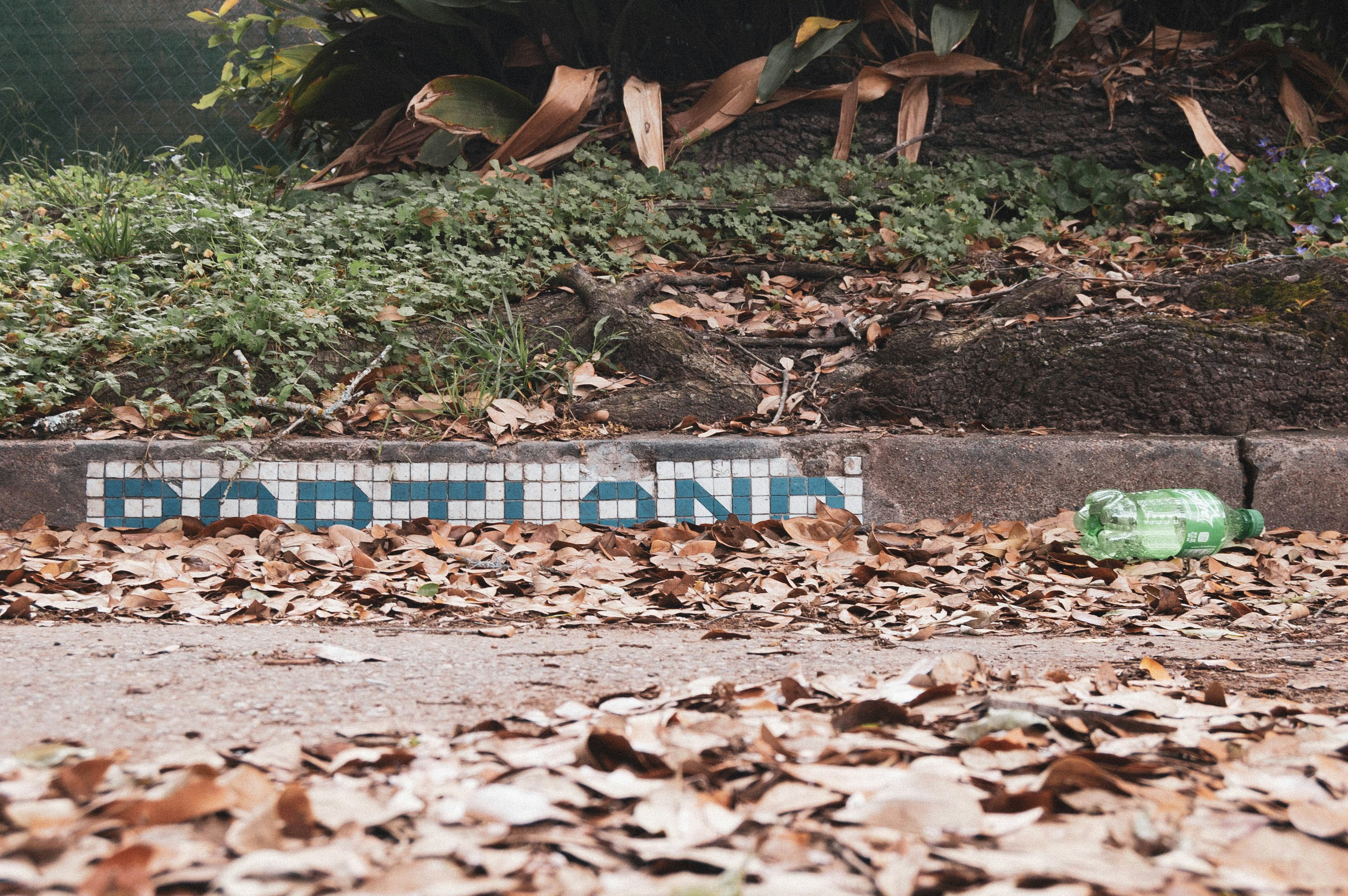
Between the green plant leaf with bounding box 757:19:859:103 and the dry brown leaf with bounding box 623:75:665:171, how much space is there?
520 mm

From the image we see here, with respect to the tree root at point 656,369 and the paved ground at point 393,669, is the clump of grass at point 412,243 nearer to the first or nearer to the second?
the tree root at point 656,369

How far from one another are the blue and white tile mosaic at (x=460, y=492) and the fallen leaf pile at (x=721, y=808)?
5.44 ft

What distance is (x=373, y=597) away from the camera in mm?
2258

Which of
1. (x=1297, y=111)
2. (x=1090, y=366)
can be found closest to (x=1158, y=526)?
(x=1090, y=366)

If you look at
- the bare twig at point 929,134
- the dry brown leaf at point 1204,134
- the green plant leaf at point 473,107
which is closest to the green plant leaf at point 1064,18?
the bare twig at point 929,134

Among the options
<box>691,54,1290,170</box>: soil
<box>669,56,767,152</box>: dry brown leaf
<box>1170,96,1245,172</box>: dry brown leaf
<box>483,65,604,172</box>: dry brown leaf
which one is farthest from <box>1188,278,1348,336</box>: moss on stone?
<box>483,65,604,172</box>: dry brown leaf

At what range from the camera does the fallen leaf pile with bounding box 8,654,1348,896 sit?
2.53ft

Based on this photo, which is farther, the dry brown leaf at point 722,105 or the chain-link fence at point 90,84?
the chain-link fence at point 90,84

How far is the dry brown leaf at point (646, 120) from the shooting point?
4.39 metres

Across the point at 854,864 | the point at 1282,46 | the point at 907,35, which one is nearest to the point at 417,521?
the point at 854,864

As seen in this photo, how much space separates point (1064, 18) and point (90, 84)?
18.4 feet

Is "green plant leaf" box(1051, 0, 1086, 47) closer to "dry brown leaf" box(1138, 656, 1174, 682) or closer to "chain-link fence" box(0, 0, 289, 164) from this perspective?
"dry brown leaf" box(1138, 656, 1174, 682)

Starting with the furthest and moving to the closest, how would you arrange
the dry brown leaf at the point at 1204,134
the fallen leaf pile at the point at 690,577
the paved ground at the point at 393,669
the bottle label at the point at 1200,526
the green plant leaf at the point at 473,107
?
the green plant leaf at the point at 473,107, the dry brown leaf at the point at 1204,134, the bottle label at the point at 1200,526, the fallen leaf pile at the point at 690,577, the paved ground at the point at 393,669

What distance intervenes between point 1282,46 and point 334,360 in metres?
4.64
